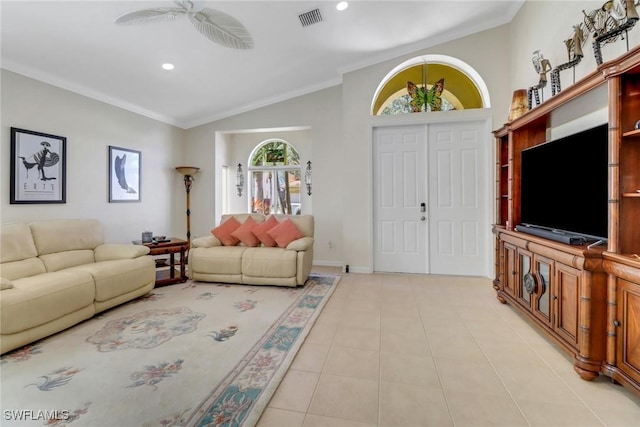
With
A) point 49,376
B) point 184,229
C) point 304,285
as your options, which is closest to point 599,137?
point 304,285

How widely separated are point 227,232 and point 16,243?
2.18m

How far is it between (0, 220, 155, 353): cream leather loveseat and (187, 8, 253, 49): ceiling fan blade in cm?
250

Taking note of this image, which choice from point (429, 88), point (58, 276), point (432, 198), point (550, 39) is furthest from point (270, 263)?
point (550, 39)

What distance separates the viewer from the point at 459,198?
4242 mm

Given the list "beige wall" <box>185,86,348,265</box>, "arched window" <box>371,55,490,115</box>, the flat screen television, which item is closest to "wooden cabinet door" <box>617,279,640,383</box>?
the flat screen television

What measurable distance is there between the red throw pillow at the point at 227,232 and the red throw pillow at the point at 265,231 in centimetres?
34

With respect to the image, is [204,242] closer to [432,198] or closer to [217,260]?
[217,260]

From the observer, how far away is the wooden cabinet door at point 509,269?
2811 millimetres

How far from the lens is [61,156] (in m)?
3.59

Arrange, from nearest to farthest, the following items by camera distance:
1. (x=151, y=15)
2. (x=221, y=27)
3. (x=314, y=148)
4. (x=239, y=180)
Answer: (x=151, y=15), (x=221, y=27), (x=314, y=148), (x=239, y=180)

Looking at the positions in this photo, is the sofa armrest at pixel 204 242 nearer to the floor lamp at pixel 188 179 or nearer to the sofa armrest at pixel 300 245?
the sofa armrest at pixel 300 245

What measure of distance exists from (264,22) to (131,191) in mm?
3294

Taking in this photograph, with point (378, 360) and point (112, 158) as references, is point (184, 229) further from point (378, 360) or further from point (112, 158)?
point (378, 360)

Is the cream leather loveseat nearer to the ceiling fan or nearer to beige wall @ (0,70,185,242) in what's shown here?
beige wall @ (0,70,185,242)
